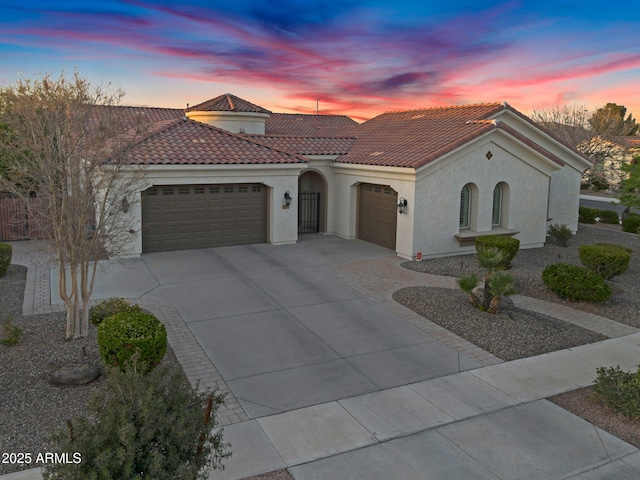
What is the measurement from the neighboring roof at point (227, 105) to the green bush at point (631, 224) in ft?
61.1

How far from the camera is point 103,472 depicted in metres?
4.62

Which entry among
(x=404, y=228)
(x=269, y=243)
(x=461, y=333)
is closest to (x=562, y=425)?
(x=461, y=333)

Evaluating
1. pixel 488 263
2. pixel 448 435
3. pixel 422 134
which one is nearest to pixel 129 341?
pixel 448 435

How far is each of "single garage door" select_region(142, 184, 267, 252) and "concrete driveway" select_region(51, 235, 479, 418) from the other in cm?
81

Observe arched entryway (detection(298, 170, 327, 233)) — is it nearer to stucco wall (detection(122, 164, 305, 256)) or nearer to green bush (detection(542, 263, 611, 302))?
stucco wall (detection(122, 164, 305, 256))

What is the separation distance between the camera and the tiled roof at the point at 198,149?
18.3 metres

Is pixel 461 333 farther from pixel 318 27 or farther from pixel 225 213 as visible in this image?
pixel 318 27

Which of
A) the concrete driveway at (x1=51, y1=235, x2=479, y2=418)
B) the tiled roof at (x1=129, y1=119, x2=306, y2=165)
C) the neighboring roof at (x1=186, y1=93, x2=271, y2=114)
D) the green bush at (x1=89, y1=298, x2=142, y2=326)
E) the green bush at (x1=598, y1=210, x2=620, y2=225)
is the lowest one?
the concrete driveway at (x1=51, y1=235, x2=479, y2=418)

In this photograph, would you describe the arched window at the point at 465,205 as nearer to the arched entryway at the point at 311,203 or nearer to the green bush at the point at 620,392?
the arched entryway at the point at 311,203

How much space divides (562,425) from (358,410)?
116 inches

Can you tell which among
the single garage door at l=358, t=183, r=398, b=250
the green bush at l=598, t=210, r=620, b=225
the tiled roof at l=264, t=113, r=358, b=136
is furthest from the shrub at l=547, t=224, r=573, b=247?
the tiled roof at l=264, t=113, r=358, b=136

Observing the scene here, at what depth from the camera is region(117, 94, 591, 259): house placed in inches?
734

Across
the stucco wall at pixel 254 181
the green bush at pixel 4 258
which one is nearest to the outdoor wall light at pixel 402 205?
the stucco wall at pixel 254 181

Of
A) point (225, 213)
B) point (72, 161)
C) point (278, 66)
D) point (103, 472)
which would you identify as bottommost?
point (103, 472)
